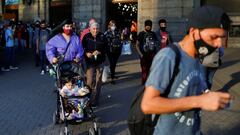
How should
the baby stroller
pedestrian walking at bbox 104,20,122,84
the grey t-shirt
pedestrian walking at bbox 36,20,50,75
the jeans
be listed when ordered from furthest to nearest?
pedestrian walking at bbox 36,20,50,75, pedestrian walking at bbox 104,20,122,84, the jeans, the baby stroller, the grey t-shirt

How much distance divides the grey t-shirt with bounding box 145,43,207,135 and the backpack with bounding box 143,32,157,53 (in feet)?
26.2

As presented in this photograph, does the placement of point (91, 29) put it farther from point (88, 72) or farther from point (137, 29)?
point (137, 29)

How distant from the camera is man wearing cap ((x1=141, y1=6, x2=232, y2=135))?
2617mm

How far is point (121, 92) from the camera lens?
10961 mm

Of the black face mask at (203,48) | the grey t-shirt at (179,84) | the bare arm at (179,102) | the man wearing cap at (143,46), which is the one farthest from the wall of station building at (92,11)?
the bare arm at (179,102)

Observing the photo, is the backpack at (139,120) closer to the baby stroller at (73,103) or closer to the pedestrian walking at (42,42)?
the baby stroller at (73,103)

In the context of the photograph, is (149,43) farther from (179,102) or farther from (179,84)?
(179,102)

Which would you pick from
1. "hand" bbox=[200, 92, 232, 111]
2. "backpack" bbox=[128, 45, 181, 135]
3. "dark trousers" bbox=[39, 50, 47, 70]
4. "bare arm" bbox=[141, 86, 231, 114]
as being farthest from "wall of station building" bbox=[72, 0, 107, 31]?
"hand" bbox=[200, 92, 232, 111]

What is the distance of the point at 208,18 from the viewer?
2.72m

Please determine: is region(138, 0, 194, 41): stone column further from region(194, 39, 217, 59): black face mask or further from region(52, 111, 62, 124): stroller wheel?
region(194, 39, 217, 59): black face mask

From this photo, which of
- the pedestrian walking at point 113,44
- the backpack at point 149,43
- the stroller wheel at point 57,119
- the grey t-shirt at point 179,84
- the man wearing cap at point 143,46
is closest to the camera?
the grey t-shirt at point 179,84

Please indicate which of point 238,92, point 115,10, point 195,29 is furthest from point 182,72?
point 115,10

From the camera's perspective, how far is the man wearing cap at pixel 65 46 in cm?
803

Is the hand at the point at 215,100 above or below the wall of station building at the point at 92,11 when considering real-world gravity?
below
